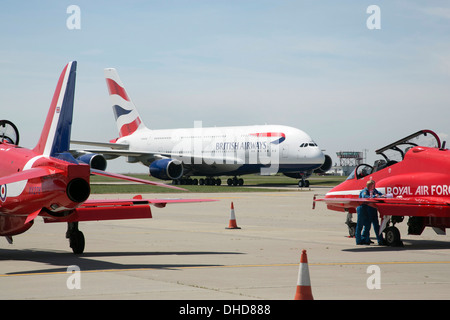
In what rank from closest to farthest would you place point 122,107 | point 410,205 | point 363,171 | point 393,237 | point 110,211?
point 110,211, point 410,205, point 393,237, point 363,171, point 122,107

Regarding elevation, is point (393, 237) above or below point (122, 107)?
below

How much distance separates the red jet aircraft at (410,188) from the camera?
16203 mm

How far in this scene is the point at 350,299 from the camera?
970 cm

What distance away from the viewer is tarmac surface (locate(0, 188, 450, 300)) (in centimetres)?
1037

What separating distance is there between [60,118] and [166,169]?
42.4 meters

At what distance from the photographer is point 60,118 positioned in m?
14.4

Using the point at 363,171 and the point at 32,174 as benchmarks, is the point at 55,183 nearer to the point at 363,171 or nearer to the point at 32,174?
the point at 32,174

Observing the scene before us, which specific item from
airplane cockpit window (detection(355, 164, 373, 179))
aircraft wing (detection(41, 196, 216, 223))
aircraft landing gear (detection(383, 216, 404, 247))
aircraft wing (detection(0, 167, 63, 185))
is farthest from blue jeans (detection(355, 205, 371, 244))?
aircraft wing (detection(0, 167, 63, 185))

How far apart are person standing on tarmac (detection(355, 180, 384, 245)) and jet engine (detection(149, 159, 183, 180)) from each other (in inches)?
1577

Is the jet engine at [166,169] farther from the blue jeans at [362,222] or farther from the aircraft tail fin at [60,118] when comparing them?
the aircraft tail fin at [60,118]

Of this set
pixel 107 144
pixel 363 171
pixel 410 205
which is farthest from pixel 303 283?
pixel 107 144

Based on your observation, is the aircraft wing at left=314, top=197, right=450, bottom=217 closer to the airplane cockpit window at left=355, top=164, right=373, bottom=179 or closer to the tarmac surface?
the tarmac surface
